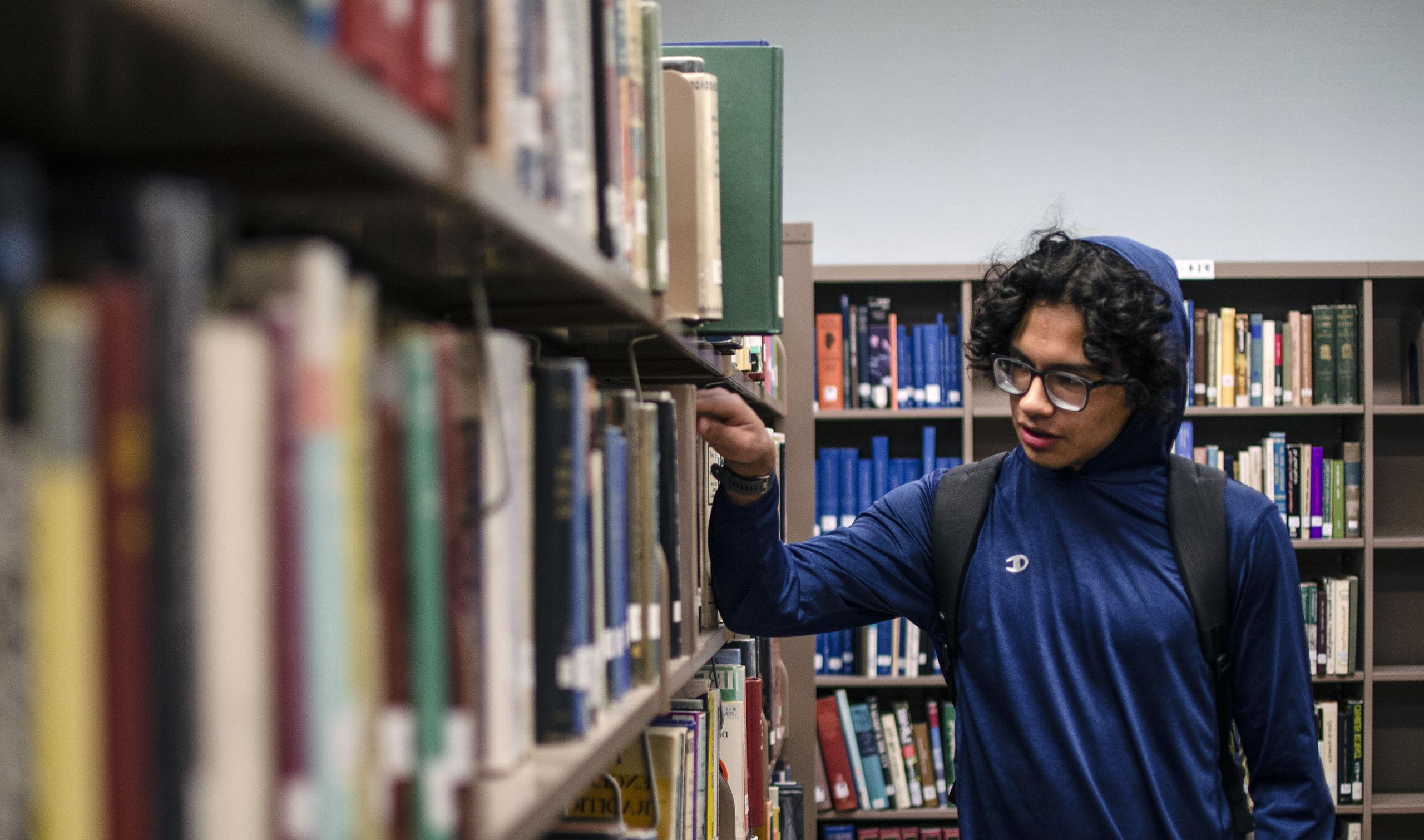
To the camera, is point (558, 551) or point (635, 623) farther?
point (635, 623)

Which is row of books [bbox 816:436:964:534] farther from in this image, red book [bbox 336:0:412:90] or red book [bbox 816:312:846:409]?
red book [bbox 336:0:412:90]

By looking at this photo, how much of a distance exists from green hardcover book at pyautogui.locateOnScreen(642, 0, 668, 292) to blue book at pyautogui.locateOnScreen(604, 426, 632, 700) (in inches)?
6.9

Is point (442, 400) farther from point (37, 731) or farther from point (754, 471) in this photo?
point (754, 471)

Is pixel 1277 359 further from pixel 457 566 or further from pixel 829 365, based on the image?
Result: pixel 457 566

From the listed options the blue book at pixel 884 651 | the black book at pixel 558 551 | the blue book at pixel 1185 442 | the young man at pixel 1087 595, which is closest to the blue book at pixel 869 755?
the blue book at pixel 884 651

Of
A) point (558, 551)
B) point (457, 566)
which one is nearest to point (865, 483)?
point (558, 551)

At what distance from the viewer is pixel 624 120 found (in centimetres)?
88

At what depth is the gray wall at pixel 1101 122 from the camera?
3805mm

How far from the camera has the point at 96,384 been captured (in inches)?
13.5

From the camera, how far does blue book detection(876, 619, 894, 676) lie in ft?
10.7

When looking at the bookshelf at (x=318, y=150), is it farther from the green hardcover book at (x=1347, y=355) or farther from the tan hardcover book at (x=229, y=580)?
the green hardcover book at (x=1347, y=355)

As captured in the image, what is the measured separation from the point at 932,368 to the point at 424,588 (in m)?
3.00

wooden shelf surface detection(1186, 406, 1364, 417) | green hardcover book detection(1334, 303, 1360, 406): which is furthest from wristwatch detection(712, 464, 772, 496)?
green hardcover book detection(1334, 303, 1360, 406)

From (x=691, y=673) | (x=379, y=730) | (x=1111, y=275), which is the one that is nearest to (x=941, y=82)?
(x=1111, y=275)
